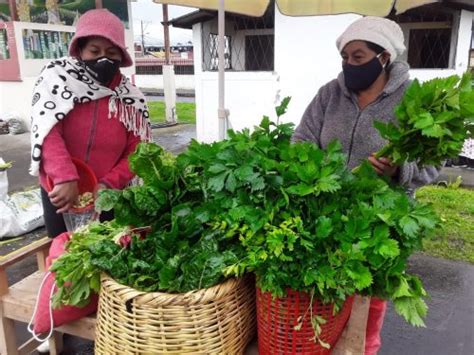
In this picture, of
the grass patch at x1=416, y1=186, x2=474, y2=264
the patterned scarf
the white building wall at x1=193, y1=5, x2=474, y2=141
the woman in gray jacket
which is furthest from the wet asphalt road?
the white building wall at x1=193, y1=5, x2=474, y2=141

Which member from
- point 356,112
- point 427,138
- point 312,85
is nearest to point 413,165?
point 356,112

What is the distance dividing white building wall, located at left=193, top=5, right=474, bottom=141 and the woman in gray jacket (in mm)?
4393

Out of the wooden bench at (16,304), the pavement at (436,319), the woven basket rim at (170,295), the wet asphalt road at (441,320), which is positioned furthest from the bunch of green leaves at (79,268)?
the wet asphalt road at (441,320)

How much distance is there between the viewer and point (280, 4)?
2756mm

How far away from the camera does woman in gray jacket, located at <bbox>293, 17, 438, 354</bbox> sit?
1677 millimetres

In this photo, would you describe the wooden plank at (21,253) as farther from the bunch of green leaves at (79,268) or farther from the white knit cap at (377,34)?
the white knit cap at (377,34)

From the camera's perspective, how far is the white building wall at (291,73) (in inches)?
246

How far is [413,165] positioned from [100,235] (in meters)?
1.05

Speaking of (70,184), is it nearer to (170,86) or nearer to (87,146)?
(87,146)

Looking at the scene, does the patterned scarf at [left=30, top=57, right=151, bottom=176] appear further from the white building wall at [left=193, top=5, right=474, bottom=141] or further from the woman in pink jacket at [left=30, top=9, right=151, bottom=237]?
the white building wall at [left=193, top=5, right=474, bottom=141]

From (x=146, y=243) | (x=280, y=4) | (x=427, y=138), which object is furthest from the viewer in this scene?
(x=280, y=4)

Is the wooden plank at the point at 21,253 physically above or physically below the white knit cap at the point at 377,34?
below

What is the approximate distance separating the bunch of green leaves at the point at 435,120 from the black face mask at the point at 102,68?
1.32 m

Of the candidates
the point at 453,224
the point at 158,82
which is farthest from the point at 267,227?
the point at 158,82
